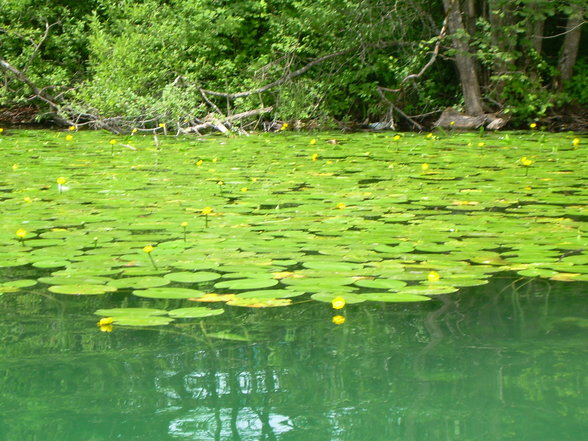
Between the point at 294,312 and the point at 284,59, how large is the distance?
324 inches

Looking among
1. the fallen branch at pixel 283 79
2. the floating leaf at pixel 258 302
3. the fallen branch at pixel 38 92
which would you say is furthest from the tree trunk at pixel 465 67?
the floating leaf at pixel 258 302

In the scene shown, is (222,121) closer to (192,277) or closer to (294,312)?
(192,277)

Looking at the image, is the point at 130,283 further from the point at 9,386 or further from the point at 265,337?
the point at 9,386

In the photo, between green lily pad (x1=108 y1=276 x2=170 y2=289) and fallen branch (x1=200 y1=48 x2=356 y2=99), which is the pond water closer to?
green lily pad (x1=108 y1=276 x2=170 y2=289)

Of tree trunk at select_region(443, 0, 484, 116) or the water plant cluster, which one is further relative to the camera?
tree trunk at select_region(443, 0, 484, 116)

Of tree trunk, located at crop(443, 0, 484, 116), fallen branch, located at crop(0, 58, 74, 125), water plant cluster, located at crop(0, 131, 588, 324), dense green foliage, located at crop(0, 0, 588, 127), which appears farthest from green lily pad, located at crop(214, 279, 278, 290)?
tree trunk, located at crop(443, 0, 484, 116)

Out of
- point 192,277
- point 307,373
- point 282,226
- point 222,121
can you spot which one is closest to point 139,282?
point 192,277

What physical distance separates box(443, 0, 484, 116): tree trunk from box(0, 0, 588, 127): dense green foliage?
0.17 metres

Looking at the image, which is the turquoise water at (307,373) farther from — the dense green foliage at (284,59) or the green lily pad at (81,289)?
the dense green foliage at (284,59)

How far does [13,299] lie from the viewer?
2.56m

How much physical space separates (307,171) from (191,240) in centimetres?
233

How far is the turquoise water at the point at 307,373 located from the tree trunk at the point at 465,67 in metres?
7.57

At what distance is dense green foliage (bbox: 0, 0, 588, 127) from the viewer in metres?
9.42

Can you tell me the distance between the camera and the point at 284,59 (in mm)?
10336
